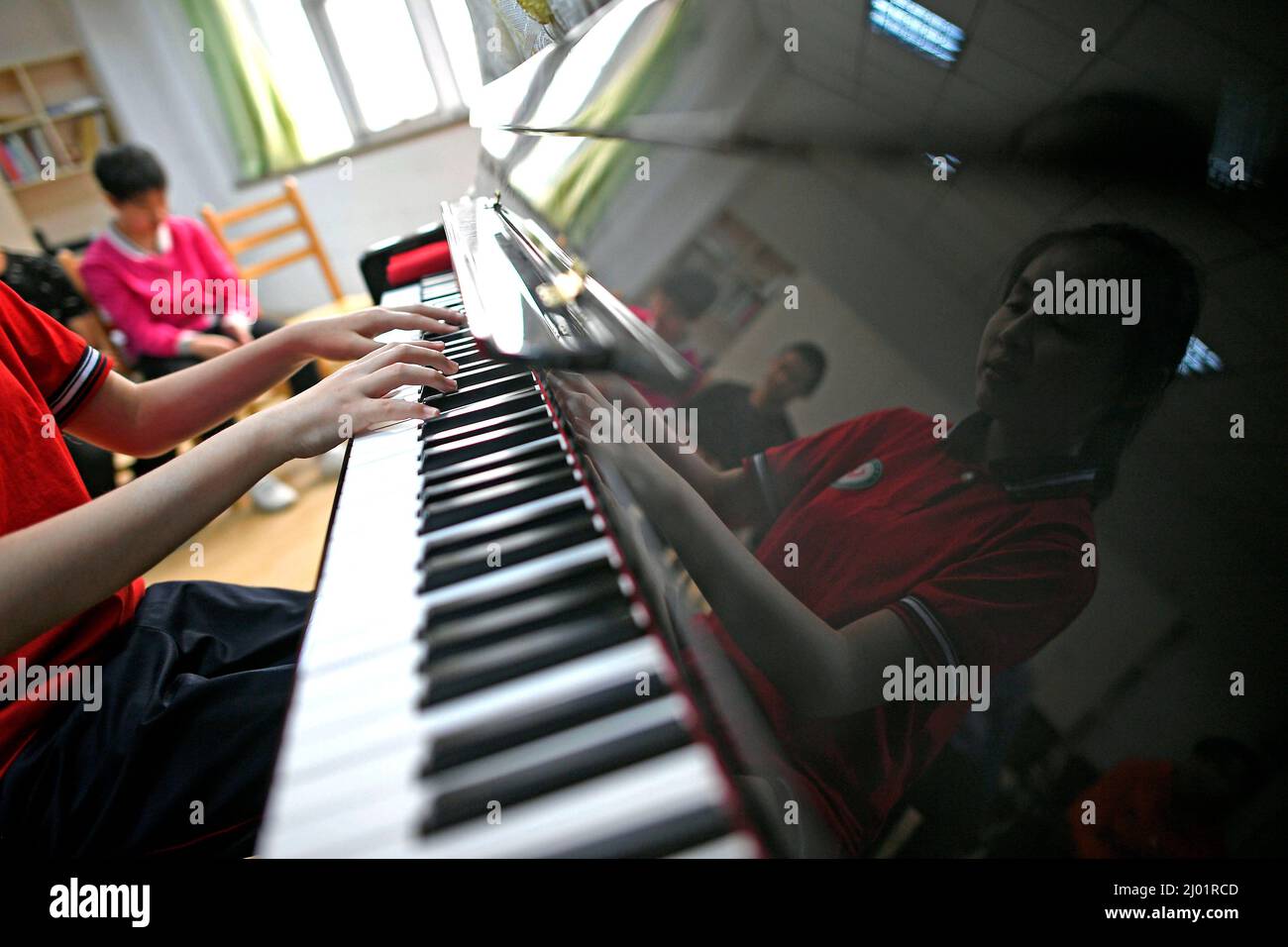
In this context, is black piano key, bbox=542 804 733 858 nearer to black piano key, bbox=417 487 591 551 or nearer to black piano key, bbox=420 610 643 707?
black piano key, bbox=420 610 643 707

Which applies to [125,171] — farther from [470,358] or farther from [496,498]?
[496,498]

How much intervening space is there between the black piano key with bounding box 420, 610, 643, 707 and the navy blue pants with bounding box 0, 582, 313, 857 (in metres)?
0.41

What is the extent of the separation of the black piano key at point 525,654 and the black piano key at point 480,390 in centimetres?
47

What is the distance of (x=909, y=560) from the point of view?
1.19 ft

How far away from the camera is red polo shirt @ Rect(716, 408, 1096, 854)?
316 millimetres

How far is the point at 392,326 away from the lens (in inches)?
45.4

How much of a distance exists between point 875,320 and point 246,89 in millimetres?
6237

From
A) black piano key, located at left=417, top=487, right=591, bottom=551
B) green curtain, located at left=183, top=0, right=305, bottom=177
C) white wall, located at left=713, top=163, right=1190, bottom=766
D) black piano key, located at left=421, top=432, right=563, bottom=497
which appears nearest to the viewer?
white wall, located at left=713, top=163, right=1190, bottom=766

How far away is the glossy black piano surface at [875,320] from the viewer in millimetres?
294

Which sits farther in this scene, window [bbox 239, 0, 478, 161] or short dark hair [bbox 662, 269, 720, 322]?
window [bbox 239, 0, 478, 161]

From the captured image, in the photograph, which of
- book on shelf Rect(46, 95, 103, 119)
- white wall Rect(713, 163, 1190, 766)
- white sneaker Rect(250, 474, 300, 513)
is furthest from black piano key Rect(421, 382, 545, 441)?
book on shelf Rect(46, 95, 103, 119)

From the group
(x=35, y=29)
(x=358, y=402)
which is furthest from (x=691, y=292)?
(x=35, y=29)

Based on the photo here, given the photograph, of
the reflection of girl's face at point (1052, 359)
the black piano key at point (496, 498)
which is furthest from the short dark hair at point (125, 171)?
the reflection of girl's face at point (1052, 359)
